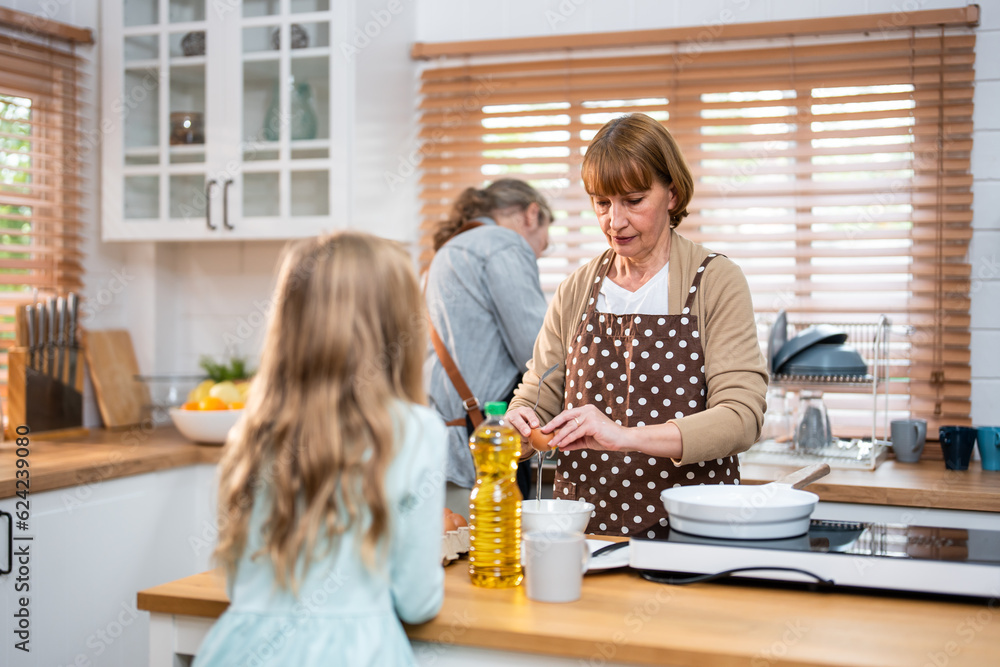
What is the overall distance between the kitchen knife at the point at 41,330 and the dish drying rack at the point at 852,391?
2.03 meters

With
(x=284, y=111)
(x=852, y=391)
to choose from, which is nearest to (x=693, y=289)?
(x=852, y=391)

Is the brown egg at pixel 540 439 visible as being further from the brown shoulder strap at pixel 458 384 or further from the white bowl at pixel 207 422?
the white bowl at pixel 207 422

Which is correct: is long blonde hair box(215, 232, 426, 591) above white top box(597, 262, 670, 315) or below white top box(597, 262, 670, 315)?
below

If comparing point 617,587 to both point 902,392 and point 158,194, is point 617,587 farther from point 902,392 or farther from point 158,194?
point 158,194

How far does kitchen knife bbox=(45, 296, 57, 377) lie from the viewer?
2.68m

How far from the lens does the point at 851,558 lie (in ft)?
3.55

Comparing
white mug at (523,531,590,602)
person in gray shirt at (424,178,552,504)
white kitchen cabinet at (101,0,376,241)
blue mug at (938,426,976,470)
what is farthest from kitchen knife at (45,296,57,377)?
blue mug at (938,426,976,470)

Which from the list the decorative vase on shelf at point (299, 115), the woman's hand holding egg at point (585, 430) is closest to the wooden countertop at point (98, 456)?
the decorative vase on shelf at point (299, 115)

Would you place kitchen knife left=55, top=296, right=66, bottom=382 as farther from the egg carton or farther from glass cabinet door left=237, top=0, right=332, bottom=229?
the egg carton

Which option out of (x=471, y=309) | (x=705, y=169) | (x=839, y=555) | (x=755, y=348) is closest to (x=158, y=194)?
(x=471, y=309)

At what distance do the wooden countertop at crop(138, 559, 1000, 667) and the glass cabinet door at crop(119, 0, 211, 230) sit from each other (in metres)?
1.94

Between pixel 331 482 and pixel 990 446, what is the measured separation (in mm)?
2059

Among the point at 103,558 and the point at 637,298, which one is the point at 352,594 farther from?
the point at 103,558

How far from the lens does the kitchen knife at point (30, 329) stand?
2.59 meters
